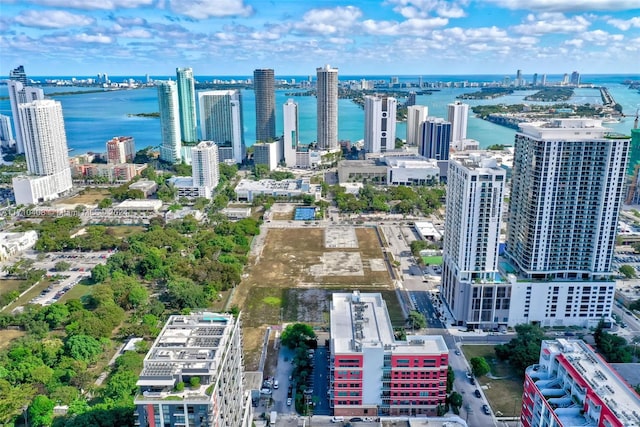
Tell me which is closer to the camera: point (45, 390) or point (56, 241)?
point (45, 390)

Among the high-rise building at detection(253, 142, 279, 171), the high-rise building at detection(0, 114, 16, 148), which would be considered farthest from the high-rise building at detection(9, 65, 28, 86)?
the high-rise building at detection(253, 142, 279, 171)

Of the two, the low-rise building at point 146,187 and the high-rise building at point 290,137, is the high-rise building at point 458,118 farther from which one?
the low-rise building at point 146,187

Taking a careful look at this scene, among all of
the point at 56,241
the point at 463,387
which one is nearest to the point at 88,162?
the point at 56,241

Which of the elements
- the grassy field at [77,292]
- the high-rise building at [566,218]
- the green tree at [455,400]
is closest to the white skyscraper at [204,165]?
the grassy field at [77,292]

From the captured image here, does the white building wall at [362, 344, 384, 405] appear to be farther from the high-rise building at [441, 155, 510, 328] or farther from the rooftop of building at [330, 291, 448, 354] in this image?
the high-rise building at [441, 155, 510, 328]

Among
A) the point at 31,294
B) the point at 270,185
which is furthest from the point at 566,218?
the point at 270,185

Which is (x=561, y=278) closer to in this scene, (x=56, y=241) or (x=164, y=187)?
(x=56, y=241)
